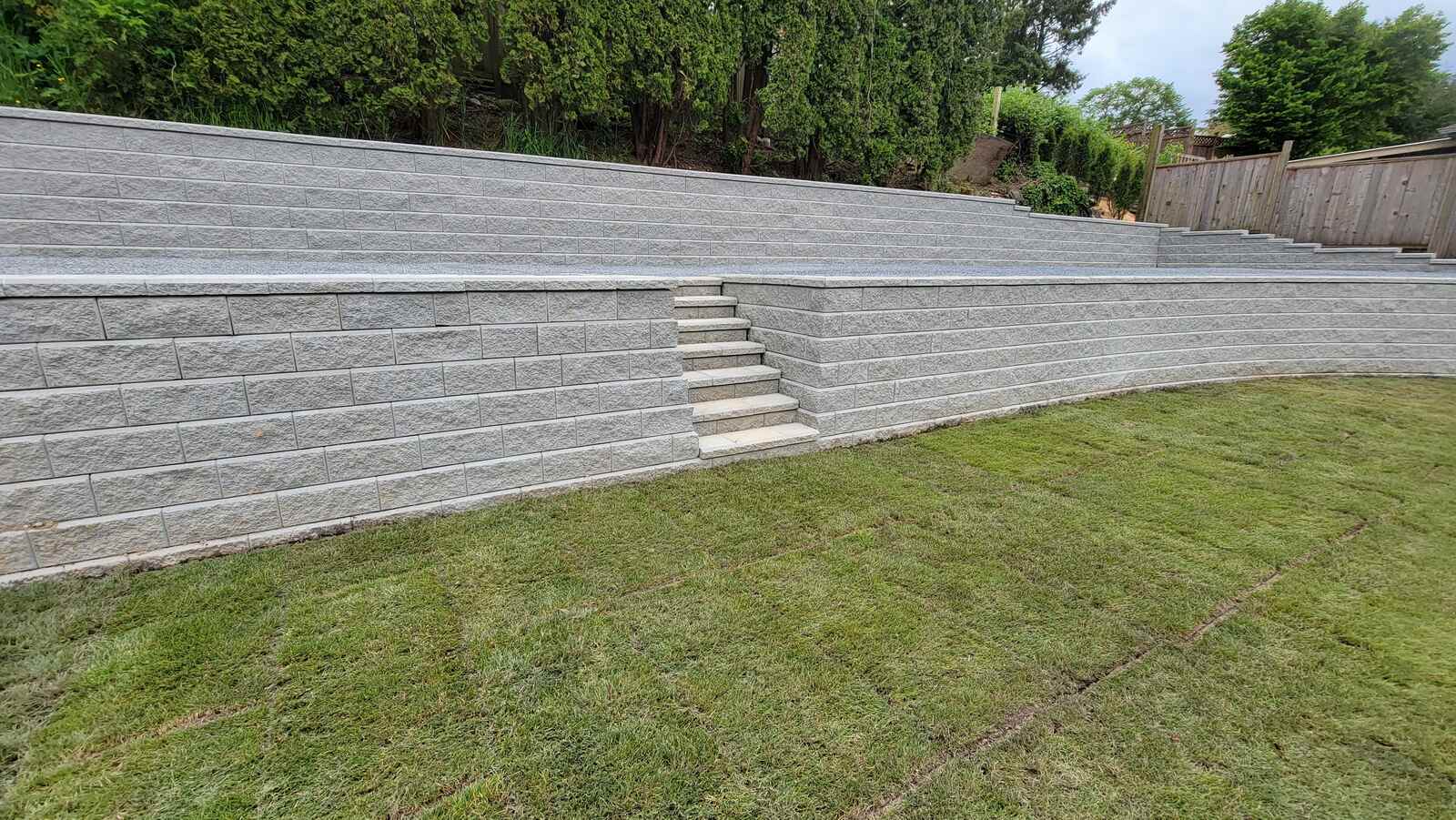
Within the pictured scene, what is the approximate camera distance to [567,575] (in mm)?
2420

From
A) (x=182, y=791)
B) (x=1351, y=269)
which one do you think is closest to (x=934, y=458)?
(x=182, y=791)

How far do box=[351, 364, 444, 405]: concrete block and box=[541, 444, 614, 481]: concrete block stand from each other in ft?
2.04

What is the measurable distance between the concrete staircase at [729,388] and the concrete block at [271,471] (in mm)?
1848

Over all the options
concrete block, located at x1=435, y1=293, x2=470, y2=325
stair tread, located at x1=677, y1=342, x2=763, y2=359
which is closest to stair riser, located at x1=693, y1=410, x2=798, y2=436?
stair tread, located at x1=677, y1=342, x2=763, y2=359

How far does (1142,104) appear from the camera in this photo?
45406 mm

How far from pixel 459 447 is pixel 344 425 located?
1.56 ft

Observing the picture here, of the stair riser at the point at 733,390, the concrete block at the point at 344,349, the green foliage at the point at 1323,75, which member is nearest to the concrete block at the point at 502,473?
the concrete block at the point at 344,349

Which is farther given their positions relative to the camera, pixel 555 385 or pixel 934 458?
pixel 934 458

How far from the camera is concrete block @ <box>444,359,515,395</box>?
9.37 feet

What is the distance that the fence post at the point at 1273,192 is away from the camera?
32.0ft

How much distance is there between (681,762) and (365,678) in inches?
39.1

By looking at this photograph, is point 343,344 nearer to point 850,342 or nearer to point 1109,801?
point 850,342

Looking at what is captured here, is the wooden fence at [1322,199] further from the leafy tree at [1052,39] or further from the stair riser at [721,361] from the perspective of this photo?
the leafy tree at [1052,39]

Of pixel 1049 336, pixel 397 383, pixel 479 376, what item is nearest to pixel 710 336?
pixel 479 376
